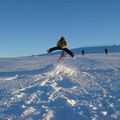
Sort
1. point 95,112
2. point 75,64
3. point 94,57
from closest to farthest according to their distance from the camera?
point 95,112 < point 75,64 < point 94,57

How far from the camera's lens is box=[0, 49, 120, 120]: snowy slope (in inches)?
3718

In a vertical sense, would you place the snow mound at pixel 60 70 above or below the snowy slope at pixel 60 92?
above

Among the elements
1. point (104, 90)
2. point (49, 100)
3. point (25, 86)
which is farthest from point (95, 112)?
point (25, 86)

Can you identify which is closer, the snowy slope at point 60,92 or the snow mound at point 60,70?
the snowy slope at point 60,92

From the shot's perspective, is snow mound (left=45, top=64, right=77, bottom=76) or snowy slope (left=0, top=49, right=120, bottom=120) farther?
snow mound (left=45, top=64, right=77, bottom=76)

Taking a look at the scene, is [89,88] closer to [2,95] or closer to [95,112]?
[95,112]

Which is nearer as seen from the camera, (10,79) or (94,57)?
(10,79)

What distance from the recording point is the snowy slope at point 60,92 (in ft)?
310

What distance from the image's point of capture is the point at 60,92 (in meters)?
99.4

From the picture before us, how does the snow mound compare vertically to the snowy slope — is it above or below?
above

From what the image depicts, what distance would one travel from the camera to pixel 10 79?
317 ft

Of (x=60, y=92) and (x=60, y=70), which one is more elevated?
(x=60, y=70)

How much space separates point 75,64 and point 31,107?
637 inches

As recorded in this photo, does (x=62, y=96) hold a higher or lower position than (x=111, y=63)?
lower
